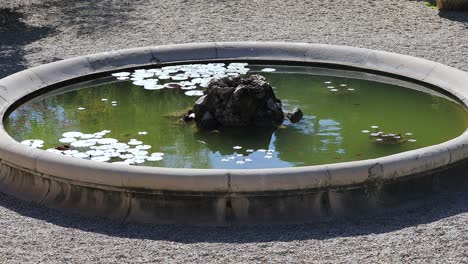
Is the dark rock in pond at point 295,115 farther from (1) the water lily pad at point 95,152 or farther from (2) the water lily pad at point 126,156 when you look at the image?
(1) the water lily pad at point 95,152

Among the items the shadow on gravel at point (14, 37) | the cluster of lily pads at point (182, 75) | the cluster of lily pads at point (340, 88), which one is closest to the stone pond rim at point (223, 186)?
the cluster of lily pads at point (340, 88)

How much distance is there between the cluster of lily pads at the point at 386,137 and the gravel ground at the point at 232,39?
3.48 feet

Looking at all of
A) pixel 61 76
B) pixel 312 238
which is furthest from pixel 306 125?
pixel 61 76

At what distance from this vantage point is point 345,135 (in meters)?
8.21

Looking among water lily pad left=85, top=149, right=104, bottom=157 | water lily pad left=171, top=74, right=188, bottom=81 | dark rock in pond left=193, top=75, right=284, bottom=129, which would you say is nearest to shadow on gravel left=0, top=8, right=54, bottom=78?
water lily pad left=171, top=74, right=188, bottom=81

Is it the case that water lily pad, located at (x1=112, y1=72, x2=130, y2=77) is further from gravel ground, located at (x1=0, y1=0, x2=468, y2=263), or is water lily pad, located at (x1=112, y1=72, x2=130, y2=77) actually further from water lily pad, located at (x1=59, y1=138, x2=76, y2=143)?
water lily pad, located at (x1=59, y1=138, x2=76, y2=143)

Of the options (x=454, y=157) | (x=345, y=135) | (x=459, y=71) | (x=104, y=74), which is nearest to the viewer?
(x=454, y=157)

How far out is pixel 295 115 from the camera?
28.1 feet

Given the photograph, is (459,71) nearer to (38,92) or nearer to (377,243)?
(377,243)

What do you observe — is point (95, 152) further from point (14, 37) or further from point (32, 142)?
point (14, 37)

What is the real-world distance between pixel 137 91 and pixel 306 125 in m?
2.16

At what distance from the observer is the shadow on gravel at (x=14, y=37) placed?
426 inches

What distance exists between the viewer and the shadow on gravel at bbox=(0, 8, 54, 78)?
10812 millimetres

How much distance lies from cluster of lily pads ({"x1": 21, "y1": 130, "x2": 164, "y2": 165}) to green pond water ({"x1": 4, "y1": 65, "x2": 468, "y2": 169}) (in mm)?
42
